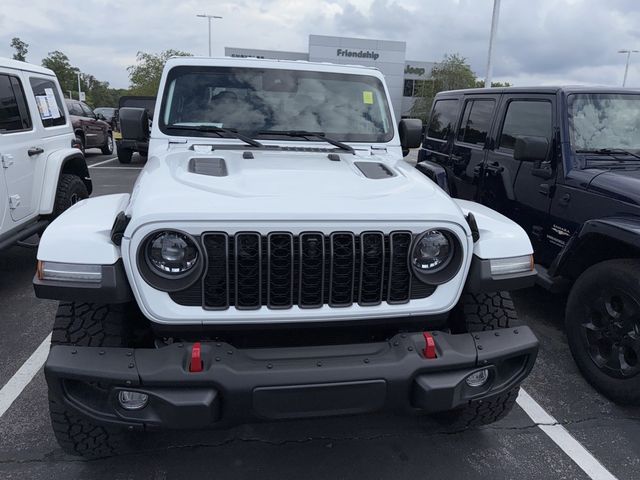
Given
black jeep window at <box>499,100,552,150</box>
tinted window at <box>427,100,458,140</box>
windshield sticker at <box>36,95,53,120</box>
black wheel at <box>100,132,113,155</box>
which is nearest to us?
black jeep window at <box>499,100,552,150</box>

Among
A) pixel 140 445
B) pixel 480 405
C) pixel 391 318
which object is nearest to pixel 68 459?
pixel 140 445

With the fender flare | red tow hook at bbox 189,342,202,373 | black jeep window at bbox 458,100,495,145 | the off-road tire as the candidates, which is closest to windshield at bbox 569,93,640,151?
Result: black jeep window at bbox 458,100,495,145

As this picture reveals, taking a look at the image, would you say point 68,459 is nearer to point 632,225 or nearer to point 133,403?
point 133,403

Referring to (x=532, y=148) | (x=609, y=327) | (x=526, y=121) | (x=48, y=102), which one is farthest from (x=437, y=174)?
(x=48, y=102)

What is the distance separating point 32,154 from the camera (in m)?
4.89

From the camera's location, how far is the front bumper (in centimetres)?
194

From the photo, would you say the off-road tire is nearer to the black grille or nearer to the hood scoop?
the black grille

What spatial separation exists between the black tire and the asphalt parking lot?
11858mm

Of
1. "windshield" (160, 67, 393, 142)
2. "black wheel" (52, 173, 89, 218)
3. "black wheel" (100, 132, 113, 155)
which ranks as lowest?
"black wheel" (100, 132, 113, 155)

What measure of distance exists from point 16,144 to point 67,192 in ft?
2.99

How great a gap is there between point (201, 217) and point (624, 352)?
275 cm

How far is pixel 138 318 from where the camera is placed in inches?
94.6

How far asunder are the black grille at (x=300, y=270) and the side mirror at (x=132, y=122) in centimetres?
215

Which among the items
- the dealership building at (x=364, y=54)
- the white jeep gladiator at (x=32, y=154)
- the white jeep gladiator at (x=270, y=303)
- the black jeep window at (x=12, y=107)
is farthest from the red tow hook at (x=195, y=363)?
the dealership building at (x=364, y=54)
